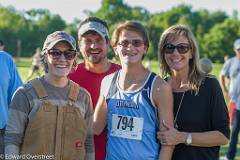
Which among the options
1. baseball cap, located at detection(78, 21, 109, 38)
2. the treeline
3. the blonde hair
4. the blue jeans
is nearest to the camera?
the blonde hair

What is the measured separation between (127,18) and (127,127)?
233ft

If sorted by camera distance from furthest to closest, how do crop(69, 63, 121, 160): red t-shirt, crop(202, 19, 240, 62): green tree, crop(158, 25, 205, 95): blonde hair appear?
crop(202, 19, 240, 62): green tree → crop(69, 63, 121, 160): red t-shirt → crop(158, 25, 205, 95): blonde hair

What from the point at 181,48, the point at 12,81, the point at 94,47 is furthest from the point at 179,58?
the point at 12,81

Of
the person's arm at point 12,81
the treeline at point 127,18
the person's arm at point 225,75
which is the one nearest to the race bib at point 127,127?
the person's arm at point 12,81

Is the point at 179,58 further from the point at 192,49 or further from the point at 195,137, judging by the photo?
the point at 195,137

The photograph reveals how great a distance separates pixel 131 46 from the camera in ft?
10.8

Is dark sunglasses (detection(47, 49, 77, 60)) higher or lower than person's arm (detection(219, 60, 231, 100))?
higher

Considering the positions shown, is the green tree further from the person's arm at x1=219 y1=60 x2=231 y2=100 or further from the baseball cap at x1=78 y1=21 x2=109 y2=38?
the baseball cap at x1=78 y1=21 x2=109 y2=38

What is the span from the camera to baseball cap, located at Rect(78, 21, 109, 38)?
3.87 meters

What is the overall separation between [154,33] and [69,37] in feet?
266

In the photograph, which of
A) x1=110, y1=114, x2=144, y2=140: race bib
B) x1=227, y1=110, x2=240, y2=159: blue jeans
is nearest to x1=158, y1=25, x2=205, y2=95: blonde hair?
x1=110, y1=114, x2=144, y2=140: race bib

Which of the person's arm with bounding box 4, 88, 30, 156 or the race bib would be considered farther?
the race bib

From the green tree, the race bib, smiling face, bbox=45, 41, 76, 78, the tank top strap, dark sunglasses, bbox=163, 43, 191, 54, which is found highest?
the green tree

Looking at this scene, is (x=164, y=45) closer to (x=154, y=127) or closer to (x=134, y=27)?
(x=134, y=27)
